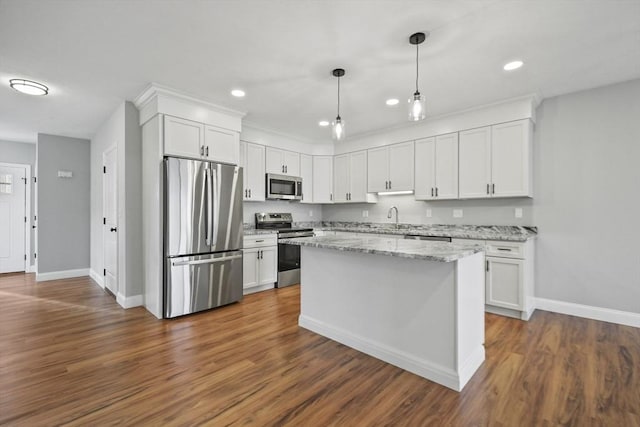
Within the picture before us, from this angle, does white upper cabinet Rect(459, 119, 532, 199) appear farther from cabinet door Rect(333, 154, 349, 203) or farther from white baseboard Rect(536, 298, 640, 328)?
cabinet door Rect(333, 154, 349, 203)

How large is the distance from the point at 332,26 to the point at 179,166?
2.22m

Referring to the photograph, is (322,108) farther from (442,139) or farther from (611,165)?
(611,165)

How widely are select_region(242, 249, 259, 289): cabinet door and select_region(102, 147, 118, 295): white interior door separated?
66.5 inches

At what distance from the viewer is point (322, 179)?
5.71 metres

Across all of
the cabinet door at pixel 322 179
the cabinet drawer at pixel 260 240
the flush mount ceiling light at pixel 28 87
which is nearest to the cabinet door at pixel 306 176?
the cabinet door at pixel 322 179

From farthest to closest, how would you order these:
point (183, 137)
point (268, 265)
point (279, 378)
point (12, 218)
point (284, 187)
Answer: point (12, 218) < point (284, 187) < point (268, 265) < point (183, 137) < point (279, 378)

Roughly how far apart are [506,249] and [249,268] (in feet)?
10.8

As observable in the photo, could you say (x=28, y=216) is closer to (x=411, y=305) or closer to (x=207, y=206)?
(x=207, y=206)

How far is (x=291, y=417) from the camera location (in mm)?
1727

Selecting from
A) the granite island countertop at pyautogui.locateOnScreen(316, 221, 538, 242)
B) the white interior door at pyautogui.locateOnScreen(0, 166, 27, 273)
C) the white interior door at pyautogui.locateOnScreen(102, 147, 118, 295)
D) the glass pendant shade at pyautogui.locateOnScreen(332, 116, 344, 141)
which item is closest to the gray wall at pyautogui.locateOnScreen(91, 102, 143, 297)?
the white interior door at pyautogui.locateOnScreen(102, 147, 118, 295)

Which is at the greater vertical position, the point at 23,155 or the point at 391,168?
the point at 23,155

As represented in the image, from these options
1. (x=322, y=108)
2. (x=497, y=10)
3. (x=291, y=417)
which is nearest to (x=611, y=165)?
(x=497, y=10)

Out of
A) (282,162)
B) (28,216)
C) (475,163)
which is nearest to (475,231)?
(475,163)

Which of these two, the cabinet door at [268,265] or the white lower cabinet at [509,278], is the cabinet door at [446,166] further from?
the cabinet door at [268,265]
